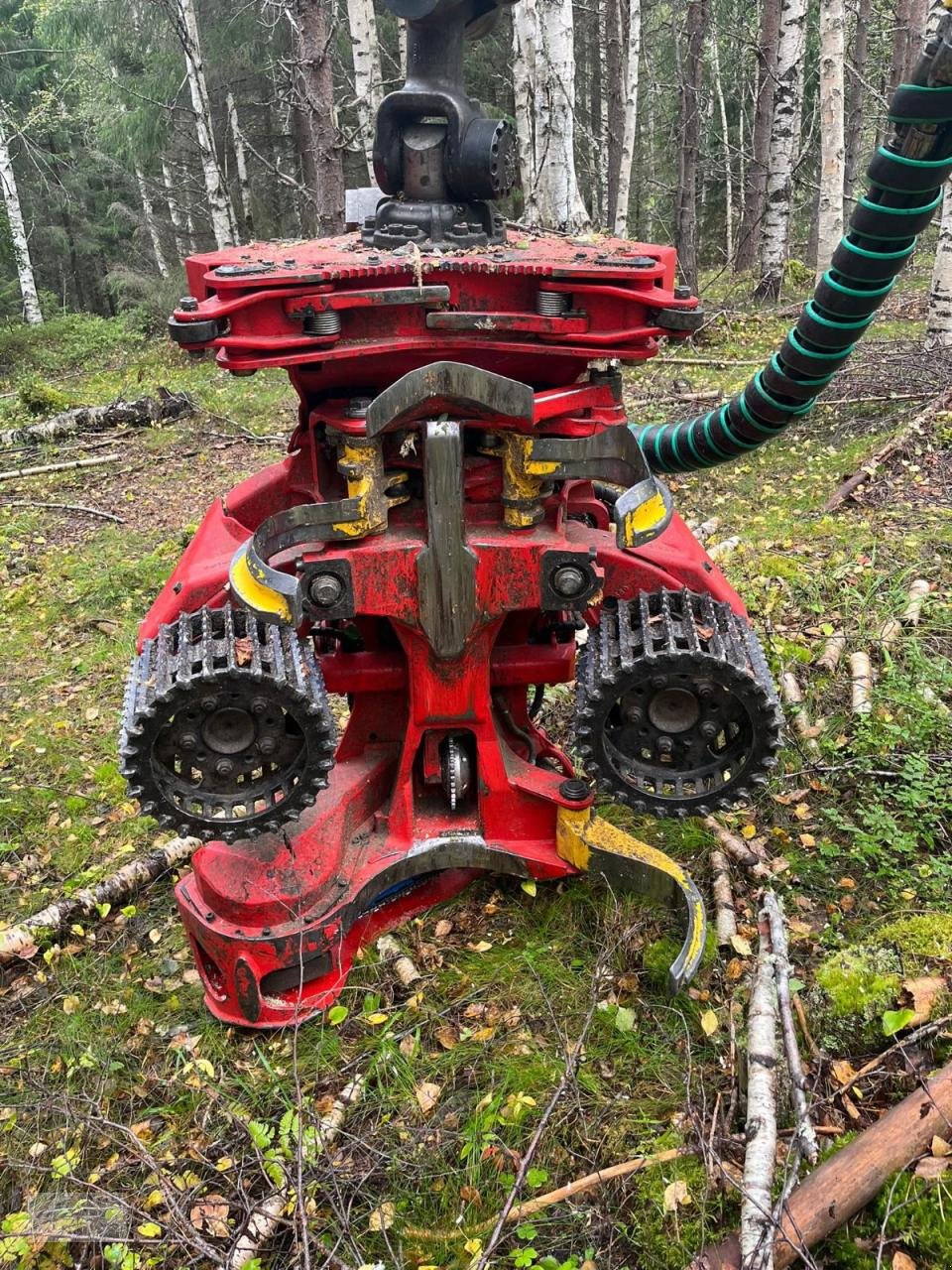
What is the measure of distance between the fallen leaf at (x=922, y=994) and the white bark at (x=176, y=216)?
21.3 meters

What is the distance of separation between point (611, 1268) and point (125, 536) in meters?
7.33

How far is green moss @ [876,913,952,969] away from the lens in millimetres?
2932

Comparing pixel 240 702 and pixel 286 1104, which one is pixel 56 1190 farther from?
pixel 240 702

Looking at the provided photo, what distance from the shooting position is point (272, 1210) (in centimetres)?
271

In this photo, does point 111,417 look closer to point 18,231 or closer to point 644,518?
point 644,518

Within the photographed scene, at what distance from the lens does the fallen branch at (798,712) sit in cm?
418

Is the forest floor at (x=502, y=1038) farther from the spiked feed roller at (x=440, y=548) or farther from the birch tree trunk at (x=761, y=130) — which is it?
the birch tree trunk at (x=761, y=130)

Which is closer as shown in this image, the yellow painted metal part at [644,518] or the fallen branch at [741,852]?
the yellow painted metal part at [644,518]

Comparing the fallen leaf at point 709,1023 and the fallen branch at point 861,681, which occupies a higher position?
the fallen branch at point 861,681

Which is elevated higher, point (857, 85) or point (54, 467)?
point (857, 85)

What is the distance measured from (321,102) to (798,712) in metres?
8.86

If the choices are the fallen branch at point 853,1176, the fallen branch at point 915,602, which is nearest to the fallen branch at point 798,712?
the fallen branch at point 915,602

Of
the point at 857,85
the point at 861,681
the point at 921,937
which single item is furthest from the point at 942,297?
the point at 857,85

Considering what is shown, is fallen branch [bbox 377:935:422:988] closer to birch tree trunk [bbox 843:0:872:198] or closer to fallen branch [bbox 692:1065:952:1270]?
fallen branch [bbox 692:1065:952:1270]
